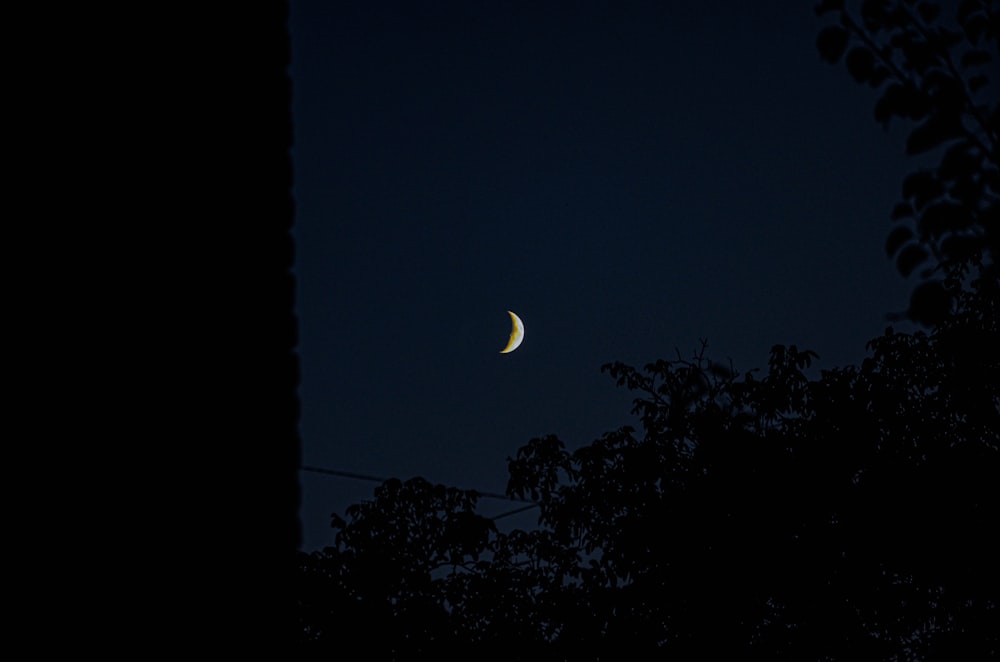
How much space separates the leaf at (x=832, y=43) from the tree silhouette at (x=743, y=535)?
26.8ft

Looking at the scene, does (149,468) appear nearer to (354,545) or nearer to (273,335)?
(273,335)

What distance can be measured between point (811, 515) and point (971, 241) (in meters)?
11.3

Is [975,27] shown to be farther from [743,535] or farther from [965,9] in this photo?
[743,535]

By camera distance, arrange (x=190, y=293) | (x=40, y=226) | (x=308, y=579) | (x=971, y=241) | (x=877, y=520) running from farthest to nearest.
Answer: (x=308, y=579) < (x=877, y=520) < (x=971, y=241) < (x=190, y=293) < (x=40, y=226)

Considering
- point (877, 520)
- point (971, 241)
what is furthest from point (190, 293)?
point (877, 520)

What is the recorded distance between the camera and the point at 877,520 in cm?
1354

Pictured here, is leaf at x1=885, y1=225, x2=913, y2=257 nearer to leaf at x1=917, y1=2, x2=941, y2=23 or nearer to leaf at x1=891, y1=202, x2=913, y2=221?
leaf at x1=891, y1=202, x2=913, y2=221

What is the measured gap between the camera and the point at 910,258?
132 inches

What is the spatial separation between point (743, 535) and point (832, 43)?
11.6 m

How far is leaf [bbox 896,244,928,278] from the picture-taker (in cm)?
333

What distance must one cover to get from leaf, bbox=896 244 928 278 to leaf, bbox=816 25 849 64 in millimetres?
753

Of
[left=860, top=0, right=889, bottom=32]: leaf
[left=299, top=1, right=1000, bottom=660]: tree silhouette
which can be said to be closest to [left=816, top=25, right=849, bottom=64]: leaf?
[left=860, top=0, right=889, bottom=32]: leaf

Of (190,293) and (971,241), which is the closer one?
(190,293)

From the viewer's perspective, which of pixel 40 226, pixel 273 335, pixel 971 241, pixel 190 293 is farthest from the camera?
pixel 971 241
